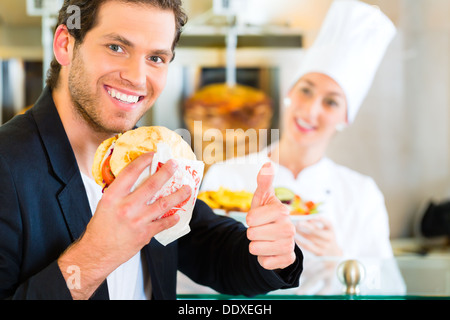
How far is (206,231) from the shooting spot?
37.9 inches

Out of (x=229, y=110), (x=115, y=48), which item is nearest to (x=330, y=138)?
(x=229, y=110)

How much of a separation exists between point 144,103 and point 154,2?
142 mm

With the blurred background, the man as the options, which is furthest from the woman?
the man

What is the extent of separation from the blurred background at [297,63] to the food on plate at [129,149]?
1102 millimetres

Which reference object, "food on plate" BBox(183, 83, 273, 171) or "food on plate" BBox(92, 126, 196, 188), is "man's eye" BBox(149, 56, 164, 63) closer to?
"food on plate" BBox(92, 126, 196, 188)

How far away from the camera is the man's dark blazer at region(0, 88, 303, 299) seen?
0.67 metres

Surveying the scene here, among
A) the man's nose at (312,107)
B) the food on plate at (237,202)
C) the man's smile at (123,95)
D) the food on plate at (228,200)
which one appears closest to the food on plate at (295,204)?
the food on plate at (237,202)

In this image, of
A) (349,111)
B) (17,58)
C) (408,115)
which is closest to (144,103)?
(349,111)

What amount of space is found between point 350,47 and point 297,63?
36cm

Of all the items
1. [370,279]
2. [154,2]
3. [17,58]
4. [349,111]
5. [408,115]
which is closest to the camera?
[154,2]

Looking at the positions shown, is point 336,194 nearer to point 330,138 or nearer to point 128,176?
point 330,138

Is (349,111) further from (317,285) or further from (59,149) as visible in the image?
(59,149)

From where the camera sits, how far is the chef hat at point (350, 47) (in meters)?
1.58

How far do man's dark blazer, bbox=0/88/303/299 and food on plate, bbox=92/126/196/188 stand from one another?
139mm
